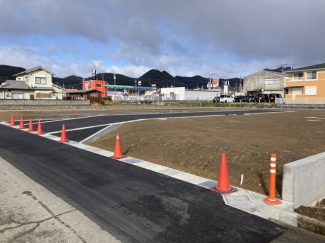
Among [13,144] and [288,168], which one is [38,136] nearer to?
[13,144]

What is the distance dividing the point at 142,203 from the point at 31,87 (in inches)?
1995

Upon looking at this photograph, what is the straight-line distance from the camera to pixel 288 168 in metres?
5.05

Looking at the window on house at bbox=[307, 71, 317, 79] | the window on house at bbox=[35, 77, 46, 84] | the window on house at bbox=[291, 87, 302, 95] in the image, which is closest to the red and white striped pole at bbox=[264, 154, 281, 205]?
the window on house at bbox=[307, 71, 317, 79]

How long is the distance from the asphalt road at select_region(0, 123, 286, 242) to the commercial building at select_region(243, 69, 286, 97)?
67736 mm

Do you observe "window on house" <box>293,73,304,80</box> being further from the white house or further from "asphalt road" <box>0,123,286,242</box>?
"asphalt road" <box>0,123,286,242</box>

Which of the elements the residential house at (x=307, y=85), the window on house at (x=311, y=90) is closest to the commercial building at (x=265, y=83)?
the residential house at (x=307, y=85)

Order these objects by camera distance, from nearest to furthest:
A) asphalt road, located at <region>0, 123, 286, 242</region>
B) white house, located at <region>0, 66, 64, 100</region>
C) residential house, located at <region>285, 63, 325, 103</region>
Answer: asphalt road, located at <region>0, 123, 286, 242</region>
residential house, located at <region>285, 63, 325, 103</region>
white house, located at <region>0, 66, 64, 100</region>

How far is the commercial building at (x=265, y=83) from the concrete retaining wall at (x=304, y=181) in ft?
219

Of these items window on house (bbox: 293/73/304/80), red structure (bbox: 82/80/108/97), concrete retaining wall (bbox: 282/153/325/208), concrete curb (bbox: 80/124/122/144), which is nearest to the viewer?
concrete retaining wall (bbox: 282/153/325/208)

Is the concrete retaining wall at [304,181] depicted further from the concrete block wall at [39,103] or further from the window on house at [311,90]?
the window on house at [311,90]

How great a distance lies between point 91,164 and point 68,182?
189 centimetres

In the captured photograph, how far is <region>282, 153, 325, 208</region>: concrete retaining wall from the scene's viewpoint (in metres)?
5.04

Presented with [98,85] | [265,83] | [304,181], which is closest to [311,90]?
[265,83]

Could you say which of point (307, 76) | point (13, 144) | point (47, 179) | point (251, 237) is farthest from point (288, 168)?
point (307, 76)
